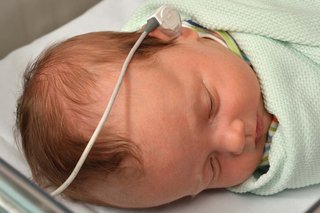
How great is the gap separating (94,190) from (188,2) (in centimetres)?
40

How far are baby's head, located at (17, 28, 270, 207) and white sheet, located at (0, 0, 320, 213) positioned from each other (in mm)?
51

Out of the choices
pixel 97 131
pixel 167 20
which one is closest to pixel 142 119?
pixel 97 131

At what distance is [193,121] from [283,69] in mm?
210

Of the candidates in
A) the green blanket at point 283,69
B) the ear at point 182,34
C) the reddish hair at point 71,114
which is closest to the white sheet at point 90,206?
the green blanket at point 283,69

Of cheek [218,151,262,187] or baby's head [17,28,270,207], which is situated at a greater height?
baby's head [17,28,270,207]

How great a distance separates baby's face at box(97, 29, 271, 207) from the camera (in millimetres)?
773

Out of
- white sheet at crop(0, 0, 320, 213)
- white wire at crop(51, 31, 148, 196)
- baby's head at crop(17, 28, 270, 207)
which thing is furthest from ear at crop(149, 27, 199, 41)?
white sheet at crop(0, 0, 320, 213)

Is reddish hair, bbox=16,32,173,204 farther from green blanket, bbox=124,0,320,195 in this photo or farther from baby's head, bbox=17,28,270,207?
green blanket, bbox=124,0,320,195

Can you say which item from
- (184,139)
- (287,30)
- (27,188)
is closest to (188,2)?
(287,30)

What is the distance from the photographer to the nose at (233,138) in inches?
31.7

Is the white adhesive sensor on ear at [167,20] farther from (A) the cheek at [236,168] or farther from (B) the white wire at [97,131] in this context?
(A) the cheek at [236,168]

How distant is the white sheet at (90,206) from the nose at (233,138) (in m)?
0.13

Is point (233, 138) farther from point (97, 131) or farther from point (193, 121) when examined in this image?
point (97, 131)

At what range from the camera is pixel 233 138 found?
2.64 feet
